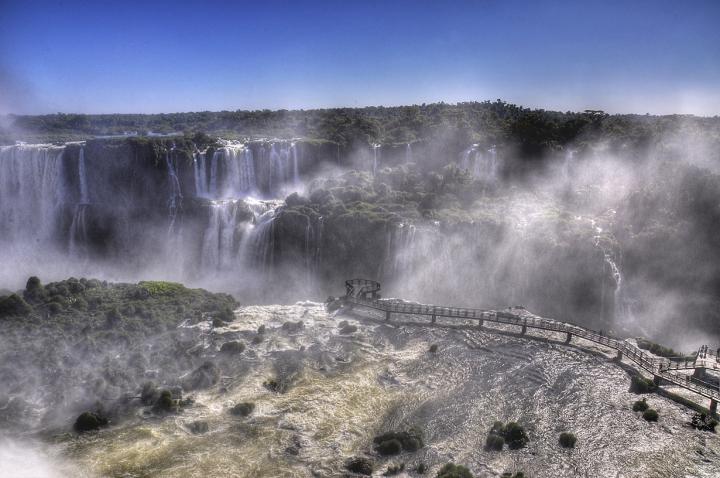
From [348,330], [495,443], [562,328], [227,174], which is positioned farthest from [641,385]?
[227,174]

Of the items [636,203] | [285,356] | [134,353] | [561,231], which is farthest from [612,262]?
[134,353]

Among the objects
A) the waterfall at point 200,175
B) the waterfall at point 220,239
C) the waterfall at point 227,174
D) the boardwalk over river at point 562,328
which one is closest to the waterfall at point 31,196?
the waterfall at point 200,175

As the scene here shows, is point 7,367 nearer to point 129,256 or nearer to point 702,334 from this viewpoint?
point 129,256

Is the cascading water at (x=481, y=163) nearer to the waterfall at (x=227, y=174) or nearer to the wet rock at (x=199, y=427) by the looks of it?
the waterfall at (x=227, y=174)

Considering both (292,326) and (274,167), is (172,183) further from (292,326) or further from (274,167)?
(292,326)

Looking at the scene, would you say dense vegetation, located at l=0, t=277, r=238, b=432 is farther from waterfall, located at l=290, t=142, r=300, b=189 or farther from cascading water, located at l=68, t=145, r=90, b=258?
waterfall, located at l=290, t=142, r=300, b=189

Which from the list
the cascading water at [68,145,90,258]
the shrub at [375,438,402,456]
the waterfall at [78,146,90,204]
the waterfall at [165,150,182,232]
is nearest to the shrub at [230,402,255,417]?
the shrub at [375,438,402,456]
